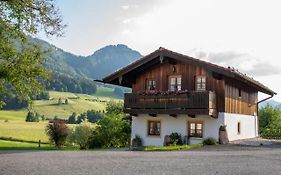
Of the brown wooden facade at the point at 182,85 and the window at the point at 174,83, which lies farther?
the window at the point at 174,83

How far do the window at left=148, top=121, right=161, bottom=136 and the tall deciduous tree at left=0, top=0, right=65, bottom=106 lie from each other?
390 inches

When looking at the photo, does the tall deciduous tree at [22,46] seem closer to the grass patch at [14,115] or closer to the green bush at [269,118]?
the green bush at [269,118]

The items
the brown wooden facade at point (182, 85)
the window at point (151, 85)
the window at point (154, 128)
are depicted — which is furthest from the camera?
the window at point (151, 85)

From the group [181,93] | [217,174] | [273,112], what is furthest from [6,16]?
[273,112]

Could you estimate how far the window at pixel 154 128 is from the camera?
28453 mm

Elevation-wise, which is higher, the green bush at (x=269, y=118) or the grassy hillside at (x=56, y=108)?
the grassy hillside at (x=56, y=108)

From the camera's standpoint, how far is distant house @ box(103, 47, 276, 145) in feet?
84.7

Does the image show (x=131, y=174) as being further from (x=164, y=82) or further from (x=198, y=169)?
(x=164, y=82)

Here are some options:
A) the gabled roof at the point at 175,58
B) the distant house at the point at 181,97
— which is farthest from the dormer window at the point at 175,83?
the gabled roof at the point at 175,58

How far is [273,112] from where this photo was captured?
4134 centimetres

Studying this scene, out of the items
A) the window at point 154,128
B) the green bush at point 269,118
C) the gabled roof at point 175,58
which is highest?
the gabled roof at point 175,58

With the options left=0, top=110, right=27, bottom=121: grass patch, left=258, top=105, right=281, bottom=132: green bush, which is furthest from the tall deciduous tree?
left=0, top=110, right=27, bottom=121: grass patch

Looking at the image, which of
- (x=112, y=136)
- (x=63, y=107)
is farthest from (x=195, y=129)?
(x=63, y=107)

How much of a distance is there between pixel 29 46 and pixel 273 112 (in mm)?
28979
